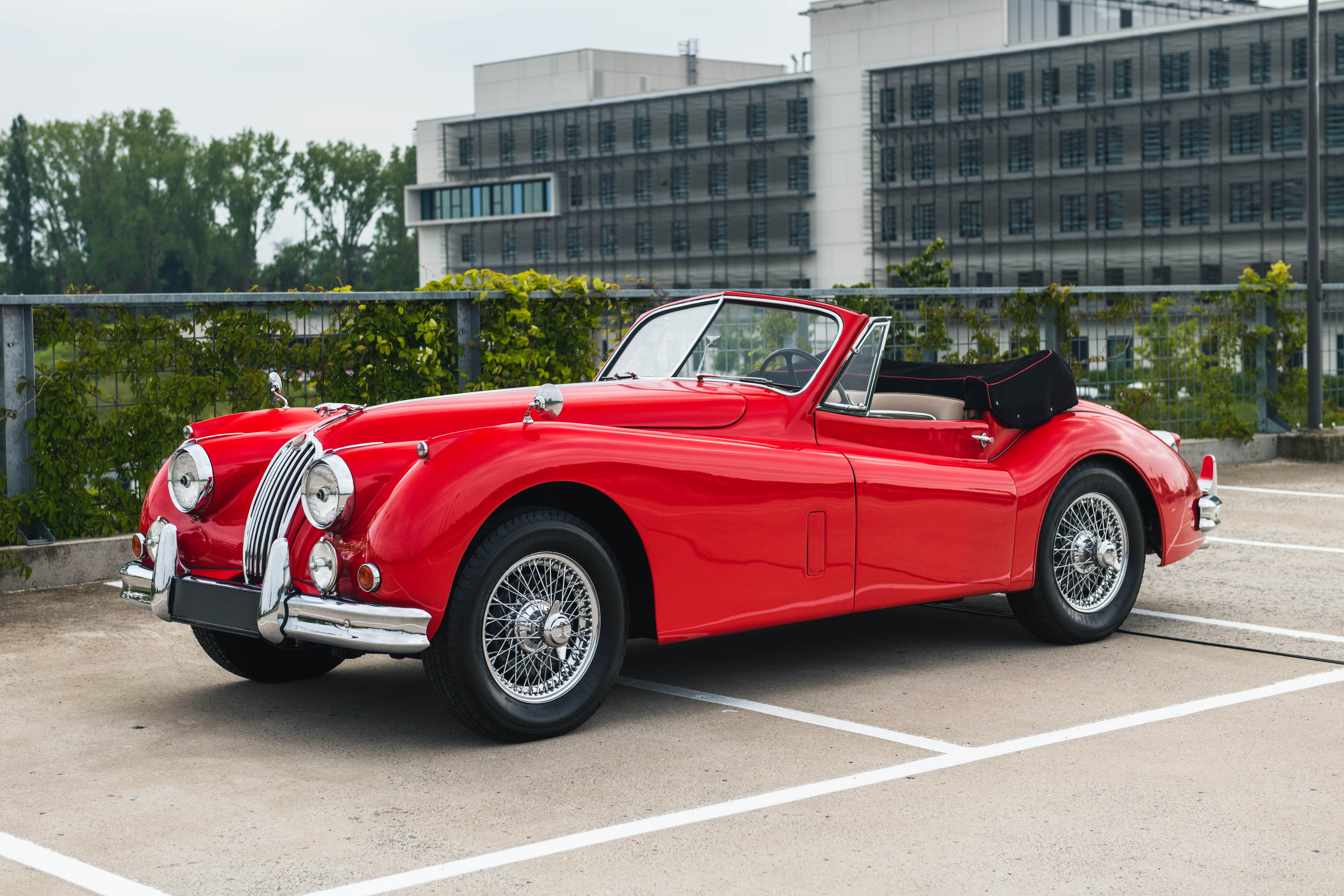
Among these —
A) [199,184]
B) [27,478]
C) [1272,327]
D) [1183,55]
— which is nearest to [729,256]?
[1183,55]

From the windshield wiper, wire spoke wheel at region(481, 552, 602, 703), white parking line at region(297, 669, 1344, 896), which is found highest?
the windshield wiper

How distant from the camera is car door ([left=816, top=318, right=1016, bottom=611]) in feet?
18.8

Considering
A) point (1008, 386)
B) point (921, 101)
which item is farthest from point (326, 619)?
point (921, 101)

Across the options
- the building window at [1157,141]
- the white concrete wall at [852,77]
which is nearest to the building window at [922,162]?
the white concrete wall at [852,77]

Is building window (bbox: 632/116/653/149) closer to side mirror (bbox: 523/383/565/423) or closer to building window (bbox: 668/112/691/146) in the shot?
building window (bbox: 668/112/691/146)

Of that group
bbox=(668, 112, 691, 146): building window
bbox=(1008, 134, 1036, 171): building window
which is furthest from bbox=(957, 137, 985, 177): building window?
bbox=(668, 112, 691, 146): building window

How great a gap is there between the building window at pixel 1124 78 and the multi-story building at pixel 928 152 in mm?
113

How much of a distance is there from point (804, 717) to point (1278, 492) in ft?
26.5

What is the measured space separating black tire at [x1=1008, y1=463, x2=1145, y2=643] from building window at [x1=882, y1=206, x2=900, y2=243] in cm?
7600

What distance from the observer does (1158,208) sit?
73.2 metres

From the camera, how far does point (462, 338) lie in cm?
995

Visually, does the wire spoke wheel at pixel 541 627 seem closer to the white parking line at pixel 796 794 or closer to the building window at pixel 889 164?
the white parking line at pixel 796 794

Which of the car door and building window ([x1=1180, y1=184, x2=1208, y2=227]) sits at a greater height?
building window ([x1=1180, y1=184, x2=1208, y2=227])

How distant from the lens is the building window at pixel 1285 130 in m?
68.8
